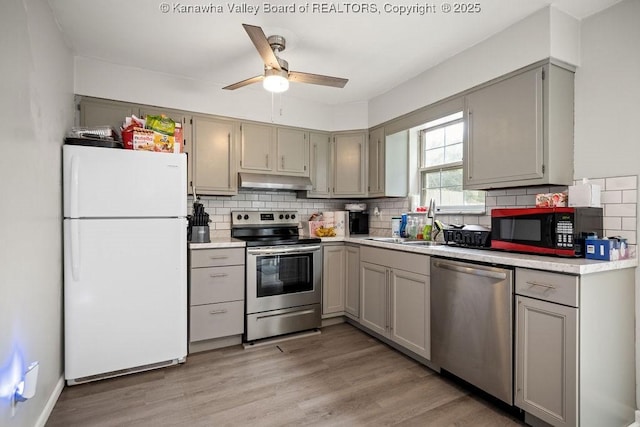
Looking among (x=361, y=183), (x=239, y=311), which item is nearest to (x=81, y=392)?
(x=239, y=311)

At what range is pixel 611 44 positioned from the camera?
6.44ft

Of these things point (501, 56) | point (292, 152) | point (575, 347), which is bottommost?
point (575, 347)

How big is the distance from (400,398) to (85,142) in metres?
2.72

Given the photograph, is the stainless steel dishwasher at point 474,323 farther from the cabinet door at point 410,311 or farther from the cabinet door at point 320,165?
A: the cabinet door at point 320,165

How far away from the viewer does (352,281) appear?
332 centimetres

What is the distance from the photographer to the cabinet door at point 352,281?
127 inches

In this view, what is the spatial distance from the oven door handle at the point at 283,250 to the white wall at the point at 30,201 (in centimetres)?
139

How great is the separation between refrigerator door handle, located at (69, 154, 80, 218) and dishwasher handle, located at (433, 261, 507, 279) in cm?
247

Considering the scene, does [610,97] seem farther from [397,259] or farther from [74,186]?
[74,186]

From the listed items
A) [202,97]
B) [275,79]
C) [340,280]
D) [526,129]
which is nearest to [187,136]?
→ [202,97]

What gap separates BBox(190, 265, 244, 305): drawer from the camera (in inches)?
107

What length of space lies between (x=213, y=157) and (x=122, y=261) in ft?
4.38

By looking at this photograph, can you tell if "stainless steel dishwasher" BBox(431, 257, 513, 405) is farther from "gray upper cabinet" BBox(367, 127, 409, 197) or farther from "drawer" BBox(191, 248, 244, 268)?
"drawer" BBox(191, 248, 244, 268)

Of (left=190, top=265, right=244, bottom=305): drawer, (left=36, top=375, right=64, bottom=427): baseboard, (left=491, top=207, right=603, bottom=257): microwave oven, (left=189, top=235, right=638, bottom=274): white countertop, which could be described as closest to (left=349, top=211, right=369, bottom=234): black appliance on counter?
(left=189, top=235, right=638, bottom=274): white countertop
